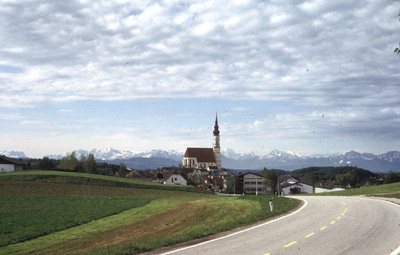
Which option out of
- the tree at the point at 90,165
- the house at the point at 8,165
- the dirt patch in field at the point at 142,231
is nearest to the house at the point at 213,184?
the tree at the point at 90,165

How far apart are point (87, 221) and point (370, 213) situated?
72.5 feet

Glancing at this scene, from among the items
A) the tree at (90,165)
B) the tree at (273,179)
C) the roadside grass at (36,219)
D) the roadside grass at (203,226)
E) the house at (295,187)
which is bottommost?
the house at (295,187)

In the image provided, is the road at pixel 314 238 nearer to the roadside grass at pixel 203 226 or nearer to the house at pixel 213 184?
the roadside grass at pixel 203 226

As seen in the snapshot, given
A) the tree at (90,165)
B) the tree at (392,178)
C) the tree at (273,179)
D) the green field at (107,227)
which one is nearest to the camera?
the green field at (107,227)

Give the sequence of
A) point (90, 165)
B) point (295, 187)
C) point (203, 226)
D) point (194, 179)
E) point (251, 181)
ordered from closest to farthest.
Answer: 1. point (203, 226)
2. point (90, 165)
3. point (194, 179)
4. point (295, 187)
5. point (251, 181)

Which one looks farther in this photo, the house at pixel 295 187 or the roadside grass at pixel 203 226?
the house at pixel 295 187

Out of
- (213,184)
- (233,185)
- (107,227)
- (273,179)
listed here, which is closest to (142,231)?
(107,227)

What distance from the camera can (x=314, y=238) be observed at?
16.3 meters

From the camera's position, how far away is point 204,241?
16312 millimetres

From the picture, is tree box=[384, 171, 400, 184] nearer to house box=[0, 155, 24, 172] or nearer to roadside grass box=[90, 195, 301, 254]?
roadside grass box=[90, 195, 301, 254]

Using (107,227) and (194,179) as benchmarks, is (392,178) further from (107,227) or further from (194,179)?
(107,227)

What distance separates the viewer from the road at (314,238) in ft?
46.0

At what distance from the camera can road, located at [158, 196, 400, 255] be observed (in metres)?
14.0

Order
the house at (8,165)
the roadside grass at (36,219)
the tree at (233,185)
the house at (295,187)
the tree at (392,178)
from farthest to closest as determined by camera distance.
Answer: the house at (295,187) < the tree at (233,185) < the tree at (392,178) < the house at (8,165) < the roadside grass at (36,219)
